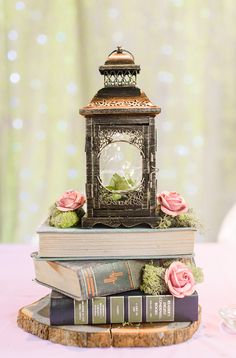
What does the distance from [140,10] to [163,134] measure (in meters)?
0.66

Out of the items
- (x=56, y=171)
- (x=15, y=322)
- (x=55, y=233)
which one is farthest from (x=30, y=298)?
(x=56, y=171)

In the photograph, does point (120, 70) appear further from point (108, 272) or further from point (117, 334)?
point (117, 334)

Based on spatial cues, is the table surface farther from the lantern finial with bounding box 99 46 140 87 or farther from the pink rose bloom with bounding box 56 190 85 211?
the lantern finial with bounding box 99 46 140 87

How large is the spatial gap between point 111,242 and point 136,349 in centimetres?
22

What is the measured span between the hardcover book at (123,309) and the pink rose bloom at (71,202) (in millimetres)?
192

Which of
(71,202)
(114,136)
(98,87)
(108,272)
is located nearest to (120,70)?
(114,136)

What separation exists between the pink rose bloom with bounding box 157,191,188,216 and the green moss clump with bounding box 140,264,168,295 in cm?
13

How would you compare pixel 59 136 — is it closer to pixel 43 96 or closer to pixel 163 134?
pixel 43 96

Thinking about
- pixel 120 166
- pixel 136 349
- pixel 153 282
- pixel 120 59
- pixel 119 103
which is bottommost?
pixel 136 349

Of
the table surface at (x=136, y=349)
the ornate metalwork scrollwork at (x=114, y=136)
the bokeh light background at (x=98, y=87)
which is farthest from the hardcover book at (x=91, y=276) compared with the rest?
the bokeh light background at (x=98, y=87)

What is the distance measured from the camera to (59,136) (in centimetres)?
290

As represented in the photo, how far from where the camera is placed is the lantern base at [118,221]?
1.15 meters

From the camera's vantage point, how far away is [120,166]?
117cm

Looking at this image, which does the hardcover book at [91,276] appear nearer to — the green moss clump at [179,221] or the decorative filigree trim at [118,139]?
the green moss clump at [179,221]
